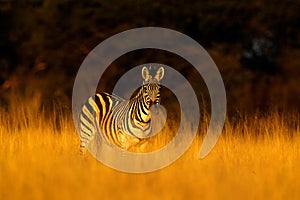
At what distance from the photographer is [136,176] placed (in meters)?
5.88

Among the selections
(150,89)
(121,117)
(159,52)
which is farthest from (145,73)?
(159,52)

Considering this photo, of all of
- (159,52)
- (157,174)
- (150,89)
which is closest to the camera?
(157,174)

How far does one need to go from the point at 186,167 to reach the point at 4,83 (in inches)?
327

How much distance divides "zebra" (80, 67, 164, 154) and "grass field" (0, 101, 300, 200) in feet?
2.02

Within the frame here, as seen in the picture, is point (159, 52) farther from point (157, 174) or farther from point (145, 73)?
point (157, 174)

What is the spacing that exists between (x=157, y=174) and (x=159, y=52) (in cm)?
732

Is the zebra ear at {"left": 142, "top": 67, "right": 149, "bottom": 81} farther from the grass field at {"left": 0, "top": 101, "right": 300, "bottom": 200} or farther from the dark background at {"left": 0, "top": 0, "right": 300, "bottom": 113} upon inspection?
the dark background at {"left": 0, "top": 0, "right": 300, "bottom": 113}

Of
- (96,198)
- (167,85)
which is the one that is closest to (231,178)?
(96,198)

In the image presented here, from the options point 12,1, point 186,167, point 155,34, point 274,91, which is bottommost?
point 186,167

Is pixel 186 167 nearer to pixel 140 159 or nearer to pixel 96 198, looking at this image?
pixel 140 159

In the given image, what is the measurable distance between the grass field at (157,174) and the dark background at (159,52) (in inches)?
188

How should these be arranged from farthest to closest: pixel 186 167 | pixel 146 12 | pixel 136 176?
1. pixel 146 12
2. pixel 186 167
3. pixel 136 176

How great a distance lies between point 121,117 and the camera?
8734 mm

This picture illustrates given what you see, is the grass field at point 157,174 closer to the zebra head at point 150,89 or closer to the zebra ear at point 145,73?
the zebra head at point 150,89
